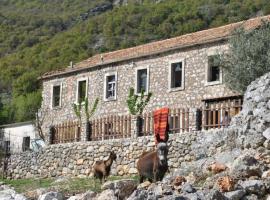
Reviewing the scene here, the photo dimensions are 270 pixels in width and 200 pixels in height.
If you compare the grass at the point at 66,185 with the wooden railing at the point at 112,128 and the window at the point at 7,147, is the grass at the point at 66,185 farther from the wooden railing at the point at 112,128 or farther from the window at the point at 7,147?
the window at the point at 7,147

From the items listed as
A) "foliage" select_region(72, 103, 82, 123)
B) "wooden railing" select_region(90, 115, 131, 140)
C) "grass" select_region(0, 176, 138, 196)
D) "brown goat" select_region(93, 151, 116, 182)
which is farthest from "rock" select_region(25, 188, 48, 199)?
"foliage" select_region(72, 103, 82, 123)

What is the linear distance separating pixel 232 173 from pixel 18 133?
2639 centimetres

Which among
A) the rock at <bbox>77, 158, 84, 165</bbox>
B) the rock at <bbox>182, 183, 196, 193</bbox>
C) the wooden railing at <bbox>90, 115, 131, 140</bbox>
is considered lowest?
the rock at <bbox>182, 183, 196, 193</bbox>

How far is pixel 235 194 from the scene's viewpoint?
1272 centimetres

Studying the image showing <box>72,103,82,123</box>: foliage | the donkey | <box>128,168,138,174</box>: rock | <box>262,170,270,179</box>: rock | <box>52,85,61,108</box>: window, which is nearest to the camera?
<box>262,170,270,179</box>: rock

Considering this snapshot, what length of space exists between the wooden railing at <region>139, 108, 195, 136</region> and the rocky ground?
320 centimetres

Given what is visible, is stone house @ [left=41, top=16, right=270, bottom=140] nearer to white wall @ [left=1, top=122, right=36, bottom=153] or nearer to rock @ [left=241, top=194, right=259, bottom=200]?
white wall @ [left=1, top=122, right=36, bottom=153]

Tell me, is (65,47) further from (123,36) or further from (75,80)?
(75,80)

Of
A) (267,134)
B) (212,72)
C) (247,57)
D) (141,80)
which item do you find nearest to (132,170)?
(247,57)

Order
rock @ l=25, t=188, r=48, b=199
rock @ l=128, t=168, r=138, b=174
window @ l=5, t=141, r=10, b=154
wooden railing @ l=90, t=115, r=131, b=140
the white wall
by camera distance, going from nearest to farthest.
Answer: rock @ l=25, t=188, r=48, b=199 < rock @ l=128, t=168, r=138, b=174 < wooden railing @ l=90, t=115, r=131, b=140 < window @ l=5, t=141, r=10, b=154 < the white wall

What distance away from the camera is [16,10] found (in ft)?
314

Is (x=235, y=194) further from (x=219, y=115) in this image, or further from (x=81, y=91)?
(x=81, y=91)

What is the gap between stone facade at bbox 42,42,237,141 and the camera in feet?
92.0

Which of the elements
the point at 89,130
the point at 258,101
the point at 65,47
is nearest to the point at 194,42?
the point at 89,130
